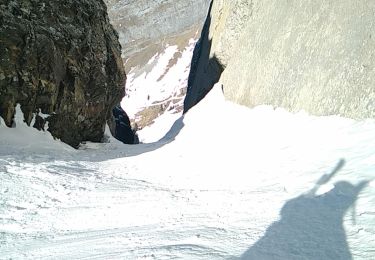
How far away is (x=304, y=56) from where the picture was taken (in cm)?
1366

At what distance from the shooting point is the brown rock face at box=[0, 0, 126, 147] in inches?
613

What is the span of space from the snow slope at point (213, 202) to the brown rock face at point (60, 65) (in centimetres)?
389

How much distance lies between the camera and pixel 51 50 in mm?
16781

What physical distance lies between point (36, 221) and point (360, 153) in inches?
235

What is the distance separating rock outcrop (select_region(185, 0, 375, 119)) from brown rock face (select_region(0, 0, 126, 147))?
7.33 metres

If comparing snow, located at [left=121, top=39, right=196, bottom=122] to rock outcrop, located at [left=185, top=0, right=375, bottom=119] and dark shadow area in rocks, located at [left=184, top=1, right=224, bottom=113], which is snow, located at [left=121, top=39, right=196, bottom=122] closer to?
dark shadow area in rocks, located at [left=184, top=1, right=224, bottom=113]

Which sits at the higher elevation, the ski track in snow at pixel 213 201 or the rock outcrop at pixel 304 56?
the rock outcrop at pixel 304 56

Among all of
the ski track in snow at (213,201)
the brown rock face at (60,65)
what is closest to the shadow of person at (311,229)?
the ski track in snow at (213,201)

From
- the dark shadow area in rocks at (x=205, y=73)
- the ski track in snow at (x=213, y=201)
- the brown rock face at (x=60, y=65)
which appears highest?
the dark shadow area in rocks at (x=205, y=73)

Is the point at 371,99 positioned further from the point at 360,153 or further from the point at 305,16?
the point at 305,16

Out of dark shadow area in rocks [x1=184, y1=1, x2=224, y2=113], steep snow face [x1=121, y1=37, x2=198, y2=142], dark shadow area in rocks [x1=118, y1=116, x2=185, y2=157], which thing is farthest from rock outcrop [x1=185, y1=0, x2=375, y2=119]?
steep snow face [x1=121, y1=37, x2=198, y2=142]

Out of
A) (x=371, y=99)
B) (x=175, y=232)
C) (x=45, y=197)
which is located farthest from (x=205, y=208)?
(x=371, y=99)

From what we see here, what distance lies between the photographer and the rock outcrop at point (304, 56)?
1019 cm

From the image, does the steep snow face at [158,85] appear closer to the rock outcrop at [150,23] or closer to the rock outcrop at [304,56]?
the rock outcrop at [150,23]
